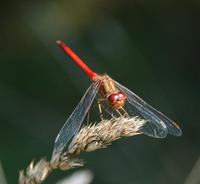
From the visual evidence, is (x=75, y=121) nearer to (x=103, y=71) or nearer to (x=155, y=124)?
(x=155, y=124)

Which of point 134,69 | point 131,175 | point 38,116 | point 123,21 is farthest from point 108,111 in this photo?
point 123,21

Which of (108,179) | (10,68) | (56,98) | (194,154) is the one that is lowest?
(194,154)

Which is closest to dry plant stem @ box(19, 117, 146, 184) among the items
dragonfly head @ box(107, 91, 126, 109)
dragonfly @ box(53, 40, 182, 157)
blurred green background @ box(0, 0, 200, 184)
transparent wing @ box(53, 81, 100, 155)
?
transparent wing @ box(53, 81, 100, 155)

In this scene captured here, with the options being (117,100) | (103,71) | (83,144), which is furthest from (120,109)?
(103,71)

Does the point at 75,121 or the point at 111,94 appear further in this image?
the point at 111,94

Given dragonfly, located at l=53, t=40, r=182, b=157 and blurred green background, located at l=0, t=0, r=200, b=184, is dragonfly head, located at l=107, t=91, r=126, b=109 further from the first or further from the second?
blurred green background, located at l=0, t=0, r=200, b=184

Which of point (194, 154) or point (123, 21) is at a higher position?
point (123, 21)

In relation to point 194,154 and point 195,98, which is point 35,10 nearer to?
point 195,98
